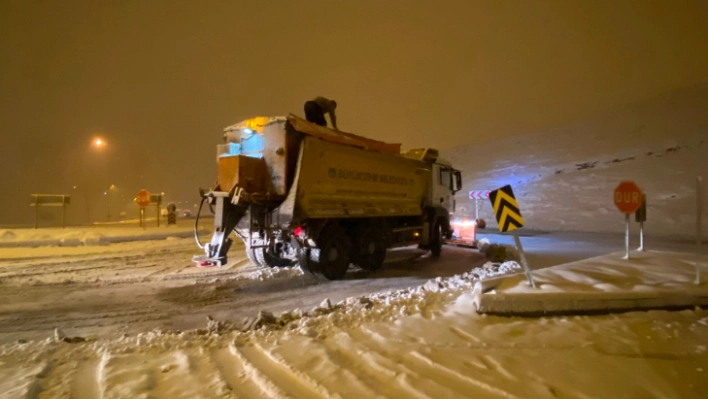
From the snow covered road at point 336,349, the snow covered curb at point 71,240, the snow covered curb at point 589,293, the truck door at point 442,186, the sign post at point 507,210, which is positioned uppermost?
the truck door at point 442,186

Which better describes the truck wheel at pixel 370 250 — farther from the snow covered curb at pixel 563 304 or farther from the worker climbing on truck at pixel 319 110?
the snow covered curb at pixel 563 304

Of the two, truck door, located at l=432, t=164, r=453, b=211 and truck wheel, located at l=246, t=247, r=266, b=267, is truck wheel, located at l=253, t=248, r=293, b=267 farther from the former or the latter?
truck door, located at l=432, t=164, r=453, b=211

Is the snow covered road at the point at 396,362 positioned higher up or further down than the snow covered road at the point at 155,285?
higher up

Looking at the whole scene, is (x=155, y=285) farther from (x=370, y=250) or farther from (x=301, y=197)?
(x=370, y=250)

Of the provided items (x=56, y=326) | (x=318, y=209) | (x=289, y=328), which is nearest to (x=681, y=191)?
(x=318, y=209)

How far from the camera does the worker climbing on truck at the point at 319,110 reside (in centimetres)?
1236

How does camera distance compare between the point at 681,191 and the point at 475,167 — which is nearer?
the point at 681,191

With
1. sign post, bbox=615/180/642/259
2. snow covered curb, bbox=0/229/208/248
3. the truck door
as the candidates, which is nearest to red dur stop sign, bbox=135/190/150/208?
snow covered curb, bbox=0/229/208/248

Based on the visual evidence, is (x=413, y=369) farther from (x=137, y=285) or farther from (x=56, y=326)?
(x=137, y=285)

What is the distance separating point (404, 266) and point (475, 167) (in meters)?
34.4

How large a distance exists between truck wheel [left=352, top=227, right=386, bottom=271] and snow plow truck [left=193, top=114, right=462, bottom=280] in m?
0.03

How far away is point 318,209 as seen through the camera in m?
9.77

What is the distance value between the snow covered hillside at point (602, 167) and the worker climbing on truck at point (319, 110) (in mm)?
17278

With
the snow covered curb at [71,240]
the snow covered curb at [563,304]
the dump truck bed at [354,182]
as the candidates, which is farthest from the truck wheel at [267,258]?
the snow covered curb at [71,240]
